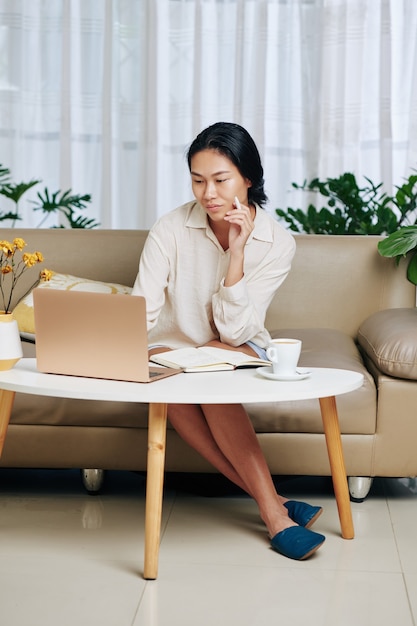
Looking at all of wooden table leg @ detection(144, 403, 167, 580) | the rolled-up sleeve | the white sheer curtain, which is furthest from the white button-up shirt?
the white sheer curtain

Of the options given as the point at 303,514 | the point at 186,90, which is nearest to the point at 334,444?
the point at 303,514

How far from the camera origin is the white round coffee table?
1.75 m

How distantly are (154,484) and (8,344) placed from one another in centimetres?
48

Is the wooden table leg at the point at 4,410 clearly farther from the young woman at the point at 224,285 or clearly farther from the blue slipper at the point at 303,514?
the blue slipper at the point at 303,514

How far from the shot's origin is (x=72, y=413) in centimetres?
243

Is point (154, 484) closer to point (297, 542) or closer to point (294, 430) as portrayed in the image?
point (297, 542)

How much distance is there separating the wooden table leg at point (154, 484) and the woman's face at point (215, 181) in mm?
685

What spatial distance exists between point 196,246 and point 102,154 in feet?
7.67

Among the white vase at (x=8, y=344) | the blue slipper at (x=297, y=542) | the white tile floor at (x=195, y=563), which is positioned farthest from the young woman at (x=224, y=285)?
the white vase at (x=8, y=344)

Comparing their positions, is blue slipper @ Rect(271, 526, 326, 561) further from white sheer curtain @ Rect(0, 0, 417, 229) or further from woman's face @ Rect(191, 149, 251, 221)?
white sheer curtain @ Rect(0, 0, 417, 229)

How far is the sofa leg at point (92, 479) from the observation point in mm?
2502

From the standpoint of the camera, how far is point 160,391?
1783 mm

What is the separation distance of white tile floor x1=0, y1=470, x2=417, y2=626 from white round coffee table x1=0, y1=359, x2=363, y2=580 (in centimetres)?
14

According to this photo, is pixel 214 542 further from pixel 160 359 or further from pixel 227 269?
pixel 227 269
